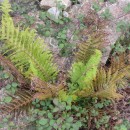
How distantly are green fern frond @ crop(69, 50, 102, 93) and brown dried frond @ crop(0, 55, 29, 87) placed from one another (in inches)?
20.9

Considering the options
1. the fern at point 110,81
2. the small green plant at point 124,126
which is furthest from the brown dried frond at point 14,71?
the small green plant at point 124,126

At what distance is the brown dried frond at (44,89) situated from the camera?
3.12 m

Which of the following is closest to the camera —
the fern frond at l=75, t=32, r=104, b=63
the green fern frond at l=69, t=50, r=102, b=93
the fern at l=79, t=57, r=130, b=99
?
the green fern frond at l=69, t=50, r=102, b=93

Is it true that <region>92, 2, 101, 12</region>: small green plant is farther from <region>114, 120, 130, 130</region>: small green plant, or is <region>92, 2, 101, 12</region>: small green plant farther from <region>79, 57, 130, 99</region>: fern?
<region>114, 120, 130, 130</region>: small green plant

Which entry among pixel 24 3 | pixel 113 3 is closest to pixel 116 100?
pixel 113 3

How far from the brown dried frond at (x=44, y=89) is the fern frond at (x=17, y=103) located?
7.2 inches

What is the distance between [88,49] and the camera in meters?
3.66

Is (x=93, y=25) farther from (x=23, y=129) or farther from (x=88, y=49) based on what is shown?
(x=23, y=129)

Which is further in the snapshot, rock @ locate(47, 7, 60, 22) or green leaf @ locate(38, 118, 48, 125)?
rock @ locate(47, 7, 60, 22)

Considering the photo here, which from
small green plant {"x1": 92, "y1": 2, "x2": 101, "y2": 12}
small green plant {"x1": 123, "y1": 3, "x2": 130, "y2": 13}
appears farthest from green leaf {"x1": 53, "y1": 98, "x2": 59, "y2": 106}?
small green plant {"x1": 123, "y1": 3, "x2": 130, "y2": 13}

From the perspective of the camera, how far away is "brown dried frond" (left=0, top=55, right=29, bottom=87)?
339cm

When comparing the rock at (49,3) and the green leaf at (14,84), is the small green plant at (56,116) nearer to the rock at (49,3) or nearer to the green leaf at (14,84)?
the green leaf at (14,84)

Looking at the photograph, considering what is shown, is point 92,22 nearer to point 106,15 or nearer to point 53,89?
point 106,15

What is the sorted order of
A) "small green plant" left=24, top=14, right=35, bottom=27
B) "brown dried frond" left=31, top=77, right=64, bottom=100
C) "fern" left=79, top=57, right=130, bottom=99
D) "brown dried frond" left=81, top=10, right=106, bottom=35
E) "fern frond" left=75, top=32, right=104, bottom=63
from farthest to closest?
"small green plant" left=24, top=14, right=35, bottom=27 → "brown dried frond" left=81, top=10, right=106, bottom=35 → "fern frond" left=75, top=32, right=104, bottom=63 → "fern" left=79, top=57, right=130, bottom=99 → "brown dried frond" left=31, top=77, right=64, bottom=100
